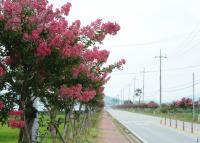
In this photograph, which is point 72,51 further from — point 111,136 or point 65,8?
point 111,136

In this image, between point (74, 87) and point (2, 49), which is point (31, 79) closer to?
point (2, 49)

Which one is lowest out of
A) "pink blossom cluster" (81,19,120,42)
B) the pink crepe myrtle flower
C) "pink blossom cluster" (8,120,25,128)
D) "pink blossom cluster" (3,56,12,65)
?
"pink blossom cluster" (8,120,25,128)

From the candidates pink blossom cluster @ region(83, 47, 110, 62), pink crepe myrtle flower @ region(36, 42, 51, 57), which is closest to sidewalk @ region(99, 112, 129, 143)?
pink blossom cluster @ region(83, 47, 110, 62)

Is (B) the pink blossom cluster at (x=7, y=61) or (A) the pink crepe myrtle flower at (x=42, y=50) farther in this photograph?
(B) the pink blossom cluster at (x=7, y=61)

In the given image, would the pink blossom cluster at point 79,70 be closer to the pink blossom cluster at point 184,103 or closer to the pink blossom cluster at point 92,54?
the pink blossom cluster at point 92,54

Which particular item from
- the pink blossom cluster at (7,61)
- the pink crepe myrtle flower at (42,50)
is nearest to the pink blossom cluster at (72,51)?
the pink crepe myrtle flower at (42,50)

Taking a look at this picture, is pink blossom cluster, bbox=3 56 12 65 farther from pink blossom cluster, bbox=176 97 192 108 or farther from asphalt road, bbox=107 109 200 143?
pink blossom cluster, bbox=176 97 192 108

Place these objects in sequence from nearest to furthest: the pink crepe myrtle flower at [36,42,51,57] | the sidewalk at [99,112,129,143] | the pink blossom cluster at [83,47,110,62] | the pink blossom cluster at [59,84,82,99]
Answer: the pink crepe myrtle flower at [36,42,51,57]
the pink blossom cluster at [59,84,82,99]
the pink blossom cluster at [83,47,110,62]
the sidewalk at [99,112,129,143]

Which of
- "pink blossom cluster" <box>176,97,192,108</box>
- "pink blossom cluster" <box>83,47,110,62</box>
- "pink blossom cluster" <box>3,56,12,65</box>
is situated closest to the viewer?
"pink blossom cluster" <box>3,56,12,65</box>

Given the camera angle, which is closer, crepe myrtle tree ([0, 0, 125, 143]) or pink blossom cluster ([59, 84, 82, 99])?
crepe myrtle tree ([0, 0, 125, 143])

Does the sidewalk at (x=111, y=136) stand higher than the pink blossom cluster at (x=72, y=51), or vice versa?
the pink blossom cluster at (x=72, y=51)

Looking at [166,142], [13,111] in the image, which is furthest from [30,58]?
[166,142]

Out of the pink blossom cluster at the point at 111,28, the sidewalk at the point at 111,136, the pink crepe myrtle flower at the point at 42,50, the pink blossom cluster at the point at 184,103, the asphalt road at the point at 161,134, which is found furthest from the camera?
the pink blossom cluster at the point at 184,103

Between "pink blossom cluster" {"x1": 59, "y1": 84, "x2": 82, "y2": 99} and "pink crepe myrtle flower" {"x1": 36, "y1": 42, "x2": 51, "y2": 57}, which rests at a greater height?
"pink crepe myrtle flower" {"x1": 36, "y1": 42, "x2": 51, "y2": 57}
